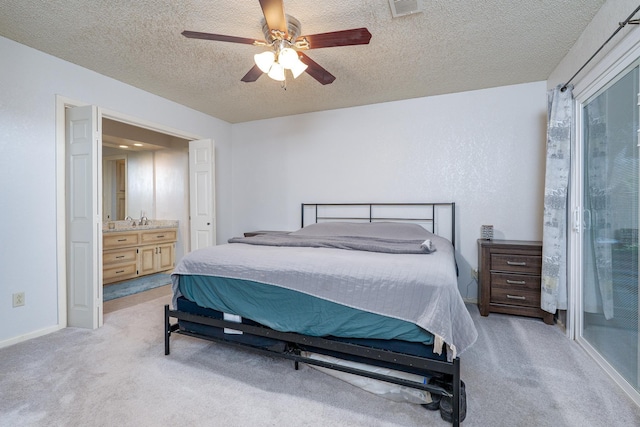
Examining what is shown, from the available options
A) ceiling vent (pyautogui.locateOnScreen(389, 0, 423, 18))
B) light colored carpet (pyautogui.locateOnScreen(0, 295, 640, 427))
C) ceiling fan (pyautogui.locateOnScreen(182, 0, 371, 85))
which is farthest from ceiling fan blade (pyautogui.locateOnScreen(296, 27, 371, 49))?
light colored carpet (pyautogui.locateOnScreen(0, 295, 640, 427))

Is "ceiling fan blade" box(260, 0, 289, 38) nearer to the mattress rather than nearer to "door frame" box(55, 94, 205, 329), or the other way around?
the mattress

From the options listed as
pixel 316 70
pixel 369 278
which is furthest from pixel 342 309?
pixel 316 70

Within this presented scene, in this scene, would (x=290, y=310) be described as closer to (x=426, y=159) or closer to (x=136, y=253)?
(x=426, y=159)

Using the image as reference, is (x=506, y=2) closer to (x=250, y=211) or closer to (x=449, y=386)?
(x=449, y=386)

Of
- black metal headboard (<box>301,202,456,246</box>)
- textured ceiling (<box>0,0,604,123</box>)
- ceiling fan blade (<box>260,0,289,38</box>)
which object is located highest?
textured ceiling (<box>0,0,604,123</box>)

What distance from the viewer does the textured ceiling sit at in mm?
1981

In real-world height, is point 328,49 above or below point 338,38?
above

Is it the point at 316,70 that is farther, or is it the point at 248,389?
the point at 316,70

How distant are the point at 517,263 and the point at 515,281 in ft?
0.58

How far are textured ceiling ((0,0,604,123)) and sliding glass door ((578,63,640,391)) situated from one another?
2.39 feet

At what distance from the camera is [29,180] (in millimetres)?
2461

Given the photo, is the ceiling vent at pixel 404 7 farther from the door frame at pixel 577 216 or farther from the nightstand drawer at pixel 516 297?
the nightstand drawer at pixel 516 297

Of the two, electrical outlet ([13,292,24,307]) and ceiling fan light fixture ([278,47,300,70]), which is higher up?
ceiling fan light fixture ([278,47,300,70])

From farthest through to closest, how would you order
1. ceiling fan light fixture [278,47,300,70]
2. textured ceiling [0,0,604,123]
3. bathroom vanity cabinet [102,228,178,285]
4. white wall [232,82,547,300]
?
bathroom vanity cabinet [102,228,178,285], white wall [232,82,547,300], textured ceiling [0,0,604,123], ceiling fan light fixture [278,47,300,70]
